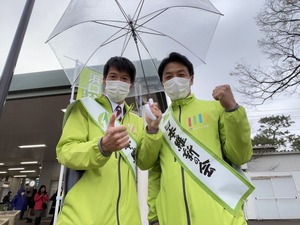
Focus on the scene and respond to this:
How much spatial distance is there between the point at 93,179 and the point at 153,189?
51cm

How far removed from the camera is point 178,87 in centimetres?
173

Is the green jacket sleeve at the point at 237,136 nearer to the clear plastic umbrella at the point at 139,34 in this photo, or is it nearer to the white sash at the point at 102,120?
the white sash at the point at 102,120

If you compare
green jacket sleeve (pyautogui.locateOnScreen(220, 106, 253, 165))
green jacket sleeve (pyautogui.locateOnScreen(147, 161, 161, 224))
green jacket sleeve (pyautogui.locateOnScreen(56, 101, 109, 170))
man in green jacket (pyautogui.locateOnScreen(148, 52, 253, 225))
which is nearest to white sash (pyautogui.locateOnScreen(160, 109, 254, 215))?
man in green jacket (pyautogui.locateOnScreen(148, 52, 253, 225))

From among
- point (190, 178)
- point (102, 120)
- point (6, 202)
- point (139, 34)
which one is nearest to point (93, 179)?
point (102, 120)

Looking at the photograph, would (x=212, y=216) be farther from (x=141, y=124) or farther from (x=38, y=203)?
(x=38, y=203)

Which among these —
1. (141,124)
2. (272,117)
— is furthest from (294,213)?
(141,124)

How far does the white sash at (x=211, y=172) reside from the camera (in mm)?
1298

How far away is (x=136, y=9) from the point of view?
2.58m

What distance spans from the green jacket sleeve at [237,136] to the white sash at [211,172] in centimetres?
10

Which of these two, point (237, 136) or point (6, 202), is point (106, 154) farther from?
point (6, 202)

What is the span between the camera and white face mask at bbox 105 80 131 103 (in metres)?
1.76

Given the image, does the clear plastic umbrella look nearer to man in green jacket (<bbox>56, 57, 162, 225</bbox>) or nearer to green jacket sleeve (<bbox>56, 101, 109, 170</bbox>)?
man in green jacket (<bbox>56, 57, 162, 225</bbox>)

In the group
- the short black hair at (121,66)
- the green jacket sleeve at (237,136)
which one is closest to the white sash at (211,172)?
the green jacket sleeve at (237,136)

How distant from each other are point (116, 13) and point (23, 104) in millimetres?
4856
